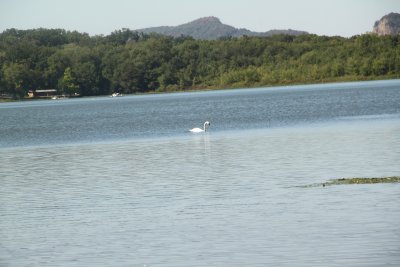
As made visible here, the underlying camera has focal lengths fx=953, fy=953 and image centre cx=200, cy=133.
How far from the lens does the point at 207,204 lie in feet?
63.8

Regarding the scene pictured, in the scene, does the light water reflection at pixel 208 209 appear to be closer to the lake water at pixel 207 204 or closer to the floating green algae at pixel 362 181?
the lake water at pixel 207 204

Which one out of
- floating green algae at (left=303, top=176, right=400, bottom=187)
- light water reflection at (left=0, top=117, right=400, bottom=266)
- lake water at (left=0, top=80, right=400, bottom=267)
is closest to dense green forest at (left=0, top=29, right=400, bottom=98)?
lake water at (left=0, top=80, right=400, bottom=267)

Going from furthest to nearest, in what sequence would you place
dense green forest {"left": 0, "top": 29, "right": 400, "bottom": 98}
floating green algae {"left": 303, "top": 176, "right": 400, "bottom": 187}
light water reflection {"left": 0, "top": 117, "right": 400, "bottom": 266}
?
dense green forest {"left": 0, "top": 29, "right": 400, "bottom": 98}
floating green algae {"left": 303, "top": 176, "right": 400, "bottom": 187}
light water reflection {"left": 0, "top": 117, "right": 400, "bottom": 266}

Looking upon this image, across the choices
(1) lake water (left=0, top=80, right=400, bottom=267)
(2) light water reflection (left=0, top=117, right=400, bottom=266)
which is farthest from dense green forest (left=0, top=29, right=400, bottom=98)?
(2) light water reflection (left=0, top=117, right=400, bottom=266)

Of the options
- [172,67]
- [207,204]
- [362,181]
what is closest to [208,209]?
[207,204]

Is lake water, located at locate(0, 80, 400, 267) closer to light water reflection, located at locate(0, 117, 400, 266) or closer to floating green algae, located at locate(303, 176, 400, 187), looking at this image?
light water reflection, located at locate(0, 117, 400, 266)

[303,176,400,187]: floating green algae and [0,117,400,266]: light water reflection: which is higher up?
[303,176,400,187]: floating green algae

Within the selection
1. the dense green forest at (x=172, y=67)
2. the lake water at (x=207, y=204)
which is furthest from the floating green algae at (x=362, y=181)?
the dense green forest at (x=172, y=67)

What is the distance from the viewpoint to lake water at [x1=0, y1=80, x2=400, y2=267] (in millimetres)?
14578

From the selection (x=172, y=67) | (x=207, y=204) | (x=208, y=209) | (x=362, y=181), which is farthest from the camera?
(x=172, y=67)

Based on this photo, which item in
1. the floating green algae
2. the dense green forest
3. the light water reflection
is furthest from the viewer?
the dense green forest

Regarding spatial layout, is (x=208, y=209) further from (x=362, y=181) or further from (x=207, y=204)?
(x=362, y=181)

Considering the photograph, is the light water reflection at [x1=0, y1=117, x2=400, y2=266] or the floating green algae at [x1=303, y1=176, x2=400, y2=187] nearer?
the light water reflection at [x1=0, y1=117, x2=400, y2=266]

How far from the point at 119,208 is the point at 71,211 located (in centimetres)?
103
